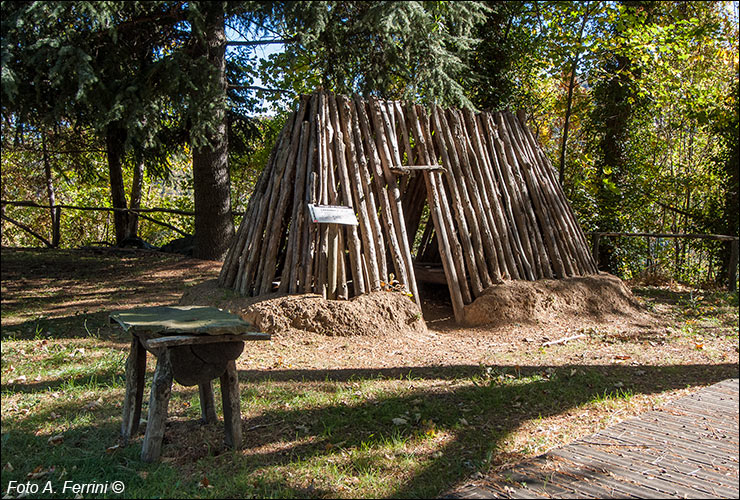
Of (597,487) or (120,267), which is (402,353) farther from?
(120,267)

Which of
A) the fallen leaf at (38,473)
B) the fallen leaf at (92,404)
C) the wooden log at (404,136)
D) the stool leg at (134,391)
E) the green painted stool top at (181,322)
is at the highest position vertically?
the wooden log at (404,136)

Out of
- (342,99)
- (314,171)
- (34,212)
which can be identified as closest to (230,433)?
(314,171)

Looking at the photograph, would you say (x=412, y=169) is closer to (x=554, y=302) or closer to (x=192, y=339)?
(x=554, y=302)

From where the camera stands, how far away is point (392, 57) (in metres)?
9.09

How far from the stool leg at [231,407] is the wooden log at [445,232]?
13.8 ft

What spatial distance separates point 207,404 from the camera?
3.75 m

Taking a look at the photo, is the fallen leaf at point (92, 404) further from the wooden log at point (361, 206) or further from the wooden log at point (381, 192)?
the wooden log at point (381, 192)

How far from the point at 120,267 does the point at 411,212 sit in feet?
15.4

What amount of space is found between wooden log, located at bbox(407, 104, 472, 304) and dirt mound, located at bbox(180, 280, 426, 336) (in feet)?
2.68

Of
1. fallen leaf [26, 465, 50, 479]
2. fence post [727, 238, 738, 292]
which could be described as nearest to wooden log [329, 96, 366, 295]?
fallen leaf [26, 465, 50, 479]

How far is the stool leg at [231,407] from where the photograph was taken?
3436 millimetres

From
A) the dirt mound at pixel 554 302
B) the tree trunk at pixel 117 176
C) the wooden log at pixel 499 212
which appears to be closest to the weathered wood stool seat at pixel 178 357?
the dirt mound at pixel 554 302

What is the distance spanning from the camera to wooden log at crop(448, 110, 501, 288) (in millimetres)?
7500

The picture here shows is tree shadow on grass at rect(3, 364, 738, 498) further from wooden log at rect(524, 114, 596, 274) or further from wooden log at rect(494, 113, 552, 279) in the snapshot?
wooden log at rect(524, 114, 596, 274)
